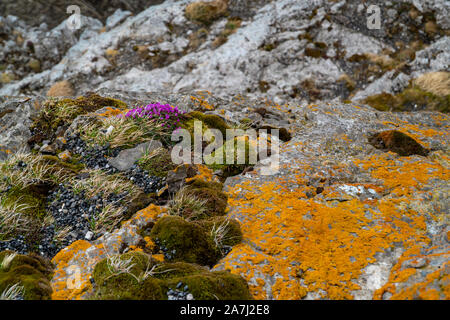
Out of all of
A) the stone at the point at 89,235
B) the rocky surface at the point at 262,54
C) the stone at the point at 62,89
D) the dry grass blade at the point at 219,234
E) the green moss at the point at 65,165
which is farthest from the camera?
the stone at the point at 62,89

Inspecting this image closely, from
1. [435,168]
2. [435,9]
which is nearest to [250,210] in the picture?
[435,168]

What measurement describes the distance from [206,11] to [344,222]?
16.2 metres

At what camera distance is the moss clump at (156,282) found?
128 inches

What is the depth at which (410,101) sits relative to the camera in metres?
12.5

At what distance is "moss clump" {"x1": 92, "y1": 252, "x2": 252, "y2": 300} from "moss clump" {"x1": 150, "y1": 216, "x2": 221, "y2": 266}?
0.38 m

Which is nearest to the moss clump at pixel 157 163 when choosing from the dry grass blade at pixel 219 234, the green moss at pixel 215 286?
the dry grass blade at pixel 219 234

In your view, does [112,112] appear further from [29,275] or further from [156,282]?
[156,282]

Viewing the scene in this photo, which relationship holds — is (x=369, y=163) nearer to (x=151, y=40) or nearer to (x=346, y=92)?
(x=346, y=92)

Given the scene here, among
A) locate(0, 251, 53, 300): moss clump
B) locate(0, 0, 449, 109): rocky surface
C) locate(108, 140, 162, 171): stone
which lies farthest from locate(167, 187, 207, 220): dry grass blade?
locate(0, 0, 449, 109): rocky surface

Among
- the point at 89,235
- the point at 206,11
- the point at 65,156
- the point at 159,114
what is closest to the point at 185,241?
the point at 89,235

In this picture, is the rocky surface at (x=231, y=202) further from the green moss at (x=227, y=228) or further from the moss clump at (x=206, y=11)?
the moss clump at (x=206, y=11)

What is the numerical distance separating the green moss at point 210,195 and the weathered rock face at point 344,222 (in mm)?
184

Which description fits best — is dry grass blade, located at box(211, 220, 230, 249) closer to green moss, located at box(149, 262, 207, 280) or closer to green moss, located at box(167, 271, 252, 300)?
green moss, located at box(149, 262, 207, 280)

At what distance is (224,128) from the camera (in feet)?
24.0
